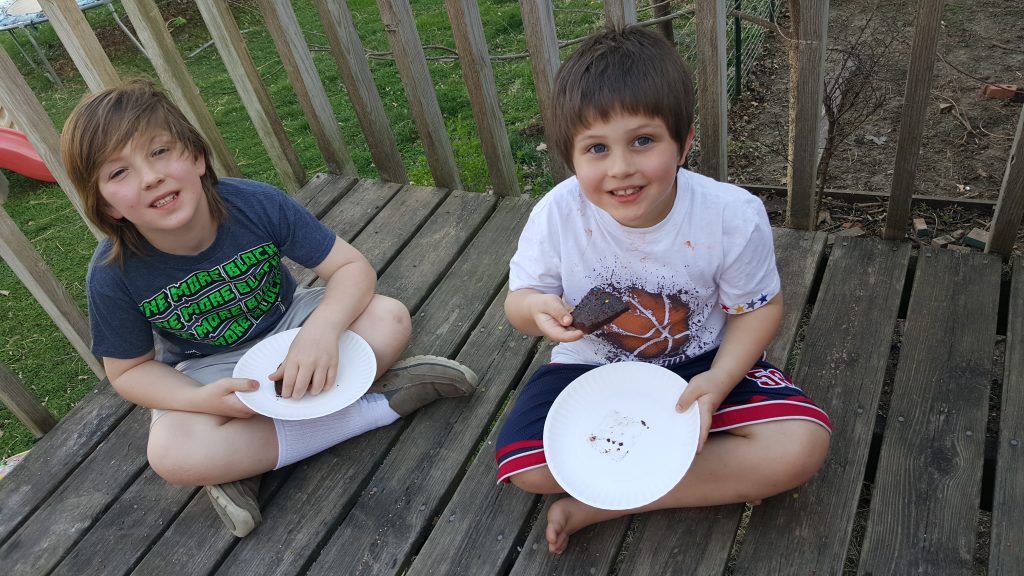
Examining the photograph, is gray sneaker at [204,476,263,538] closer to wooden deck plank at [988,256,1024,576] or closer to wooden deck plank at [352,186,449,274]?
Answer: wooden deck plank at [352,186,449,274]

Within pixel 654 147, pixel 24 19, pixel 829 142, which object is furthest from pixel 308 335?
pixel 24 19

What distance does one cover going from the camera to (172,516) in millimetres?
1956

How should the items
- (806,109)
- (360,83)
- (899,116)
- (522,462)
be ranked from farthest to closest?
(899,116)
(360,83)
(806,109)
(522,462)

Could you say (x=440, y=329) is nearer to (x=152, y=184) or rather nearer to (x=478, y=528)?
(x=478, y=528)

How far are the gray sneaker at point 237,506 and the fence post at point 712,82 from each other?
1.72m

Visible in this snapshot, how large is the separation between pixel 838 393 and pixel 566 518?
791mm

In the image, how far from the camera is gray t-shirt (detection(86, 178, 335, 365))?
1.89 metres

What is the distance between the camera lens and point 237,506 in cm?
182

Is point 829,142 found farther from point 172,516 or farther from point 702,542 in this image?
point 172,516

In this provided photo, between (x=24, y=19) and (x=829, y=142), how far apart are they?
5441 millimetres

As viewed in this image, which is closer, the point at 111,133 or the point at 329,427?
the point at 111,133

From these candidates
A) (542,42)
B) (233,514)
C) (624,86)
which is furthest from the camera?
(542,42)

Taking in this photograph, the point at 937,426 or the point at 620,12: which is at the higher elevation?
the point at 620,12

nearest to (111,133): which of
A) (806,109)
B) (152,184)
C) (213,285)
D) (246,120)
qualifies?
(152,184)
